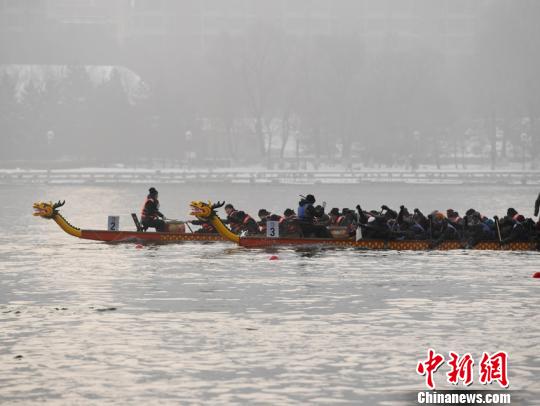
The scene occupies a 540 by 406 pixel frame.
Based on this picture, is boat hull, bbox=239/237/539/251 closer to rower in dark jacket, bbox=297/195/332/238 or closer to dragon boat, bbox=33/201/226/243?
rower in dark jacket, bbox=297/195/332/238

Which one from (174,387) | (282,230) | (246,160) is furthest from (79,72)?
(174,387)

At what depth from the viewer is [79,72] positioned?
154750mm

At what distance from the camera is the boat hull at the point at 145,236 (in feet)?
151

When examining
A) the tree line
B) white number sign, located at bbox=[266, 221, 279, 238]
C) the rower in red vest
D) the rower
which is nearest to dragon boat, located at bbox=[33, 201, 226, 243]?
the rower

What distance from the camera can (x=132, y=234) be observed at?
47.4m

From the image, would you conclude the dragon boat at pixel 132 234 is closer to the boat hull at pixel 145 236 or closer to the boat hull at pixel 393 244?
the boat hull at pixel 145 236

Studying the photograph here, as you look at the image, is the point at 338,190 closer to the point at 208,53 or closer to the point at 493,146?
the point at 493,146

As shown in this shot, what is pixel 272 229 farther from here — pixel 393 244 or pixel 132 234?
pixel 132 234

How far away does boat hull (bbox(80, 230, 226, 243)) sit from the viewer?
46.1 m

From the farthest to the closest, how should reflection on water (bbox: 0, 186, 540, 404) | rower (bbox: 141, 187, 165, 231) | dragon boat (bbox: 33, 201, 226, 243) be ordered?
rower (bbox: 141, 187, 165, 231) < dragon boat (bbox: 33, 201, 226, 243) < reflection on water (bbox: 0, 186, 540, 404)

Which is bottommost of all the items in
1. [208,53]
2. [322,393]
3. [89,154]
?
[322,393]

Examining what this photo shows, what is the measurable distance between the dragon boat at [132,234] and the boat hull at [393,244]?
2474mm

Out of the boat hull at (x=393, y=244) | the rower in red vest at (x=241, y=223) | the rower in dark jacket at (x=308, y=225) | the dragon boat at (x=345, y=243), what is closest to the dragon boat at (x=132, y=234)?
the rower in red vest at (x=241, y=223)

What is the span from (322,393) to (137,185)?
113 m
